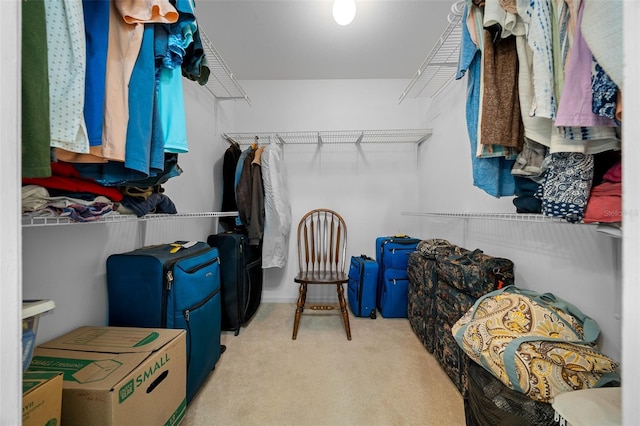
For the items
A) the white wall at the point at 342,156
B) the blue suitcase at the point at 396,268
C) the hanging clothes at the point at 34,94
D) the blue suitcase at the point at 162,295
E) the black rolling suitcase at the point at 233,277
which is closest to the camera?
the hanging clothes at the point at 34,94

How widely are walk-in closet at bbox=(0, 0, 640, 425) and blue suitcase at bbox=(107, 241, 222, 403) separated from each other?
107 mm

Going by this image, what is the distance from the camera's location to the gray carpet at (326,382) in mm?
1172

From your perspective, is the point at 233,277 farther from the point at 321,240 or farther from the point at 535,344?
the point at 535,344

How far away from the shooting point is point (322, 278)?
1950mm

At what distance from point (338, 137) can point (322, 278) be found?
1491 mm

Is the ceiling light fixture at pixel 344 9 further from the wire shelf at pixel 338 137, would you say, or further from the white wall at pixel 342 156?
the white wall at pixel 342 156

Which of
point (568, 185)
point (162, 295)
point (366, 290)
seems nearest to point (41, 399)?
point (162, 295)

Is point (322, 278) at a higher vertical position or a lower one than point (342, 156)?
lower

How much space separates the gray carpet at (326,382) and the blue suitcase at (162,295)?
0.23m

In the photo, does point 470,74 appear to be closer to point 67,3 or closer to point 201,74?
point 201,74

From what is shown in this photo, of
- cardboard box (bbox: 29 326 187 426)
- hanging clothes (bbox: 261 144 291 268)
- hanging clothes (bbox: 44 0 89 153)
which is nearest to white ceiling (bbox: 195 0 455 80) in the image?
hanging clothes (bbox: 261 144 291 268)

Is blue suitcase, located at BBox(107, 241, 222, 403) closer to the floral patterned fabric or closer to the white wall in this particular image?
the white wall

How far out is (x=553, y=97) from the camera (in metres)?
0.67

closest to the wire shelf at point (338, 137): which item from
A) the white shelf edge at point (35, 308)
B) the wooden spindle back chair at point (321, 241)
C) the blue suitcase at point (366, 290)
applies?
the wooden spindle back chair at point (321, 241)
